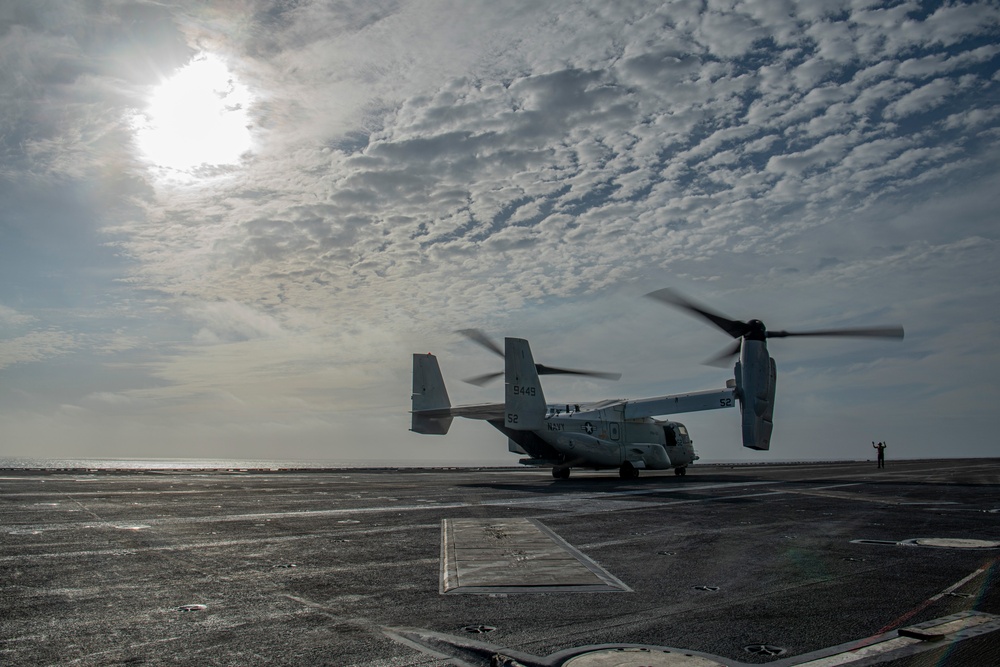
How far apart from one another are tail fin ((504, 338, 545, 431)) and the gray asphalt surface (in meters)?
17.2

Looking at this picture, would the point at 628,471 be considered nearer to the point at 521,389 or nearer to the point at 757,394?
the point at 757,394

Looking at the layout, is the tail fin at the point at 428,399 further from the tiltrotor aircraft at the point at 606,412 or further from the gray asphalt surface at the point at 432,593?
the gray asphalt surface at the point at 432,593

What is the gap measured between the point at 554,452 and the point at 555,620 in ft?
103

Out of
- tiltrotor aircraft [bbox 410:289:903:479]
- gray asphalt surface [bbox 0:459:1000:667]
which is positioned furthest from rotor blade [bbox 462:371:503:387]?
gray asphalt surface [bbox 0:459:1000:667]

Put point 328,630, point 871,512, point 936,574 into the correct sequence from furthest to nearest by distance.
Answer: point 871,512, point 936,574, point 328,630

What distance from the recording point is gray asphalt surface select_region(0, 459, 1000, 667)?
5.75 metres

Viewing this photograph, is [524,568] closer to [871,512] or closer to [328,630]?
[328,630]

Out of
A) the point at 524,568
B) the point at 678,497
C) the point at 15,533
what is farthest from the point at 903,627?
the point at 678,497

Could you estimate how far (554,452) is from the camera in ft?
124

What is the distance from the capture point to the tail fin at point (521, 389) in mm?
33844

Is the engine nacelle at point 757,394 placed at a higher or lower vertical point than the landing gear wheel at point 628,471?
higher

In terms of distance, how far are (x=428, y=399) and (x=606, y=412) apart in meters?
10.8

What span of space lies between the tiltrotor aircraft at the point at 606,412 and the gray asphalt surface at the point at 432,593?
17277 mm

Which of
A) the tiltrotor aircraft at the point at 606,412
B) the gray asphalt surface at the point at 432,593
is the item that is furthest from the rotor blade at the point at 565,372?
the gray asphalt surface at the point at 432,593
